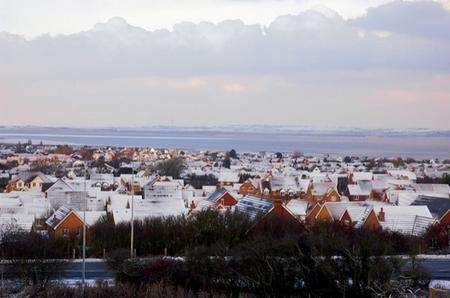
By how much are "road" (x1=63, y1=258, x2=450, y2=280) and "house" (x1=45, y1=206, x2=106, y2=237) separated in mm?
3920

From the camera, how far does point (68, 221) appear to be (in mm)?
24734

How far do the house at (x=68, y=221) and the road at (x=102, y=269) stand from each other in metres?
3.92

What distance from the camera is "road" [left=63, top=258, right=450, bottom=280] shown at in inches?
643

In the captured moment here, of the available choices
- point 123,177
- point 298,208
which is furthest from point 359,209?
point 123,177

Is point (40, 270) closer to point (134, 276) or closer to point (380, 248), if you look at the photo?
point (134, 276)

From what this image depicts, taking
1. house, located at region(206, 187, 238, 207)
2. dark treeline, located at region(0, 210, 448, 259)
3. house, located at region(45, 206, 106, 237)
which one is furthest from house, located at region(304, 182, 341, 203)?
house, located at region(45, 206, 106, 237)

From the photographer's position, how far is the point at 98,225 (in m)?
23.2

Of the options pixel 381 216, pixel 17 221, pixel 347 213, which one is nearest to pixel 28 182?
pixel 17 221

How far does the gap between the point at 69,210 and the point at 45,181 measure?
19.5 metres

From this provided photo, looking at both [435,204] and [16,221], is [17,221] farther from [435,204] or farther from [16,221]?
[435,204]

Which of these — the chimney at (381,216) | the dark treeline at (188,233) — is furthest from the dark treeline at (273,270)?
the chimney at (381,216)

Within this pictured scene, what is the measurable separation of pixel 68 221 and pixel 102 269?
750 centimetres

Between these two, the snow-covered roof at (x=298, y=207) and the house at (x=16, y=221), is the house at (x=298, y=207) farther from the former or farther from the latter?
the house at (x=16, y=221)

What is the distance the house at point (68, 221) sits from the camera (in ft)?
76.6
